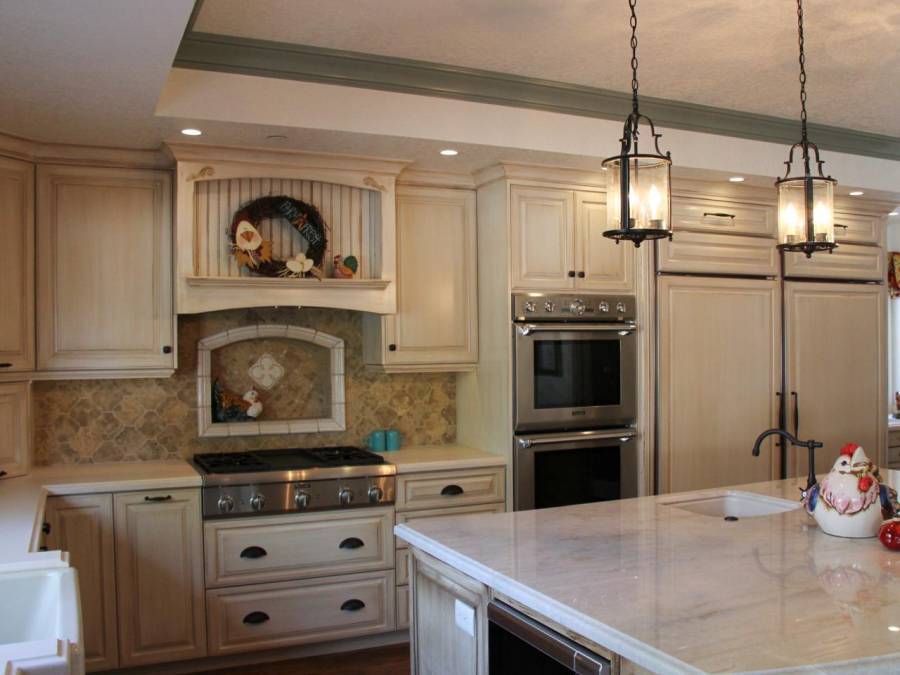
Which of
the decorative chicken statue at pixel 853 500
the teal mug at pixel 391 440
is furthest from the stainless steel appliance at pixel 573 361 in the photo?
the decorative chicken statue at pixel 853 500

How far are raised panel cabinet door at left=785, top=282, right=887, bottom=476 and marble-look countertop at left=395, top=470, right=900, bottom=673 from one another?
2.31 m

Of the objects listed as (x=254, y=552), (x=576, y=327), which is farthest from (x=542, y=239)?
(x=254, y=552)

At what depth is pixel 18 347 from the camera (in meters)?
3.62

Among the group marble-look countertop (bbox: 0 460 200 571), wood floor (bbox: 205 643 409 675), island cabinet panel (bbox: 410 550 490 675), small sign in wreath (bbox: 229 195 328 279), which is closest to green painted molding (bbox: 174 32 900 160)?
small sign in wreath (bbox: 229 195 328 279)

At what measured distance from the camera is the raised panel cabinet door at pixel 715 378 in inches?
177

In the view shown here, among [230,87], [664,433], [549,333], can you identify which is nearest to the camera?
[230,87]

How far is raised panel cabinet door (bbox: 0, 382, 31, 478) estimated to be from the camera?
360 centimetres

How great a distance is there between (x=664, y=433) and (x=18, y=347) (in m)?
3.09

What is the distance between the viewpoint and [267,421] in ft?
14.0

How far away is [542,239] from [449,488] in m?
1.29

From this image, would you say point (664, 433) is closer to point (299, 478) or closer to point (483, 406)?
point (483, 406)

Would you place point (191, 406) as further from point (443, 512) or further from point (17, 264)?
point (443, 512)

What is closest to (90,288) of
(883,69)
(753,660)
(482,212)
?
(482,212)

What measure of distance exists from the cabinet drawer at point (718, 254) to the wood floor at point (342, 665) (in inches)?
92.3
